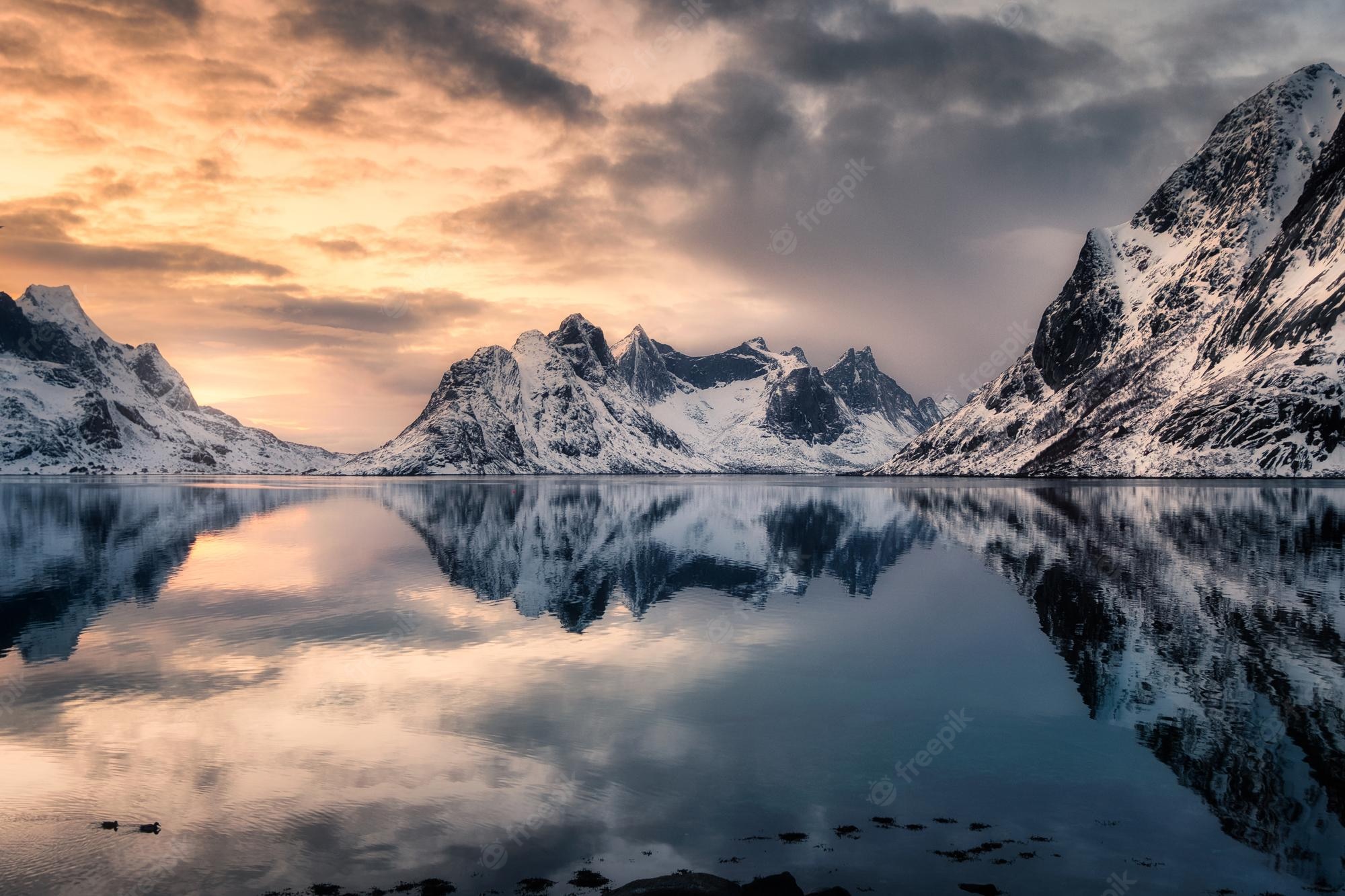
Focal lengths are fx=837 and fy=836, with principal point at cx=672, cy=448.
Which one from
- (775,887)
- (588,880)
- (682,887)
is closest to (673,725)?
(588,880)

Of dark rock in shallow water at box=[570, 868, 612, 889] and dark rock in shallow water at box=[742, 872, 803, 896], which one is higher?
dark rock in shallow water at box=[742, 872, 803, 896]

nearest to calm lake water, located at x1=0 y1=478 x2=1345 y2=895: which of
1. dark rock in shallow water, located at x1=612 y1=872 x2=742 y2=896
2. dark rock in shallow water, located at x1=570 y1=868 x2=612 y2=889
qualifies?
dark rock in shallow water, located at x1=570 y1=868 x2=612 y2=889

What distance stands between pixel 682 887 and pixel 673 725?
1020cm

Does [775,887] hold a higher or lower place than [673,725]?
higher

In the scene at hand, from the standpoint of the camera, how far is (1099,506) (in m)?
114

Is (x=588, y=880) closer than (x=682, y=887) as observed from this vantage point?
No

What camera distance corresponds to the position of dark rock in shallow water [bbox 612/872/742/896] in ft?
40.0

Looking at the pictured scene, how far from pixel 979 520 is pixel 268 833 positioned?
9138 centimetres

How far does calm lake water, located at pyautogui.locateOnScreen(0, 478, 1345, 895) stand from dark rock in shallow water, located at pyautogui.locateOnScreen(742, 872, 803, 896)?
55.2 inches

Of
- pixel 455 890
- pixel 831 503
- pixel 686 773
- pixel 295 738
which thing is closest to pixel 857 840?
pixel 686 773

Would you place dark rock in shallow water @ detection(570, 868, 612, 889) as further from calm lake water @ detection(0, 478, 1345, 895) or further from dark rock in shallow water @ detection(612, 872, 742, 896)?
dark rock in shallow water @ detection(612, 872, 742, 896)

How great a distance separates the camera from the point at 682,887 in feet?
40.6

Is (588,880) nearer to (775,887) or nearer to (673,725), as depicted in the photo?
(775,887)

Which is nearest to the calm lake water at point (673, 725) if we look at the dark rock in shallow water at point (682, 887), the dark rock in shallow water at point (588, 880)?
the dark rock in shallow water at point (588, 880)
